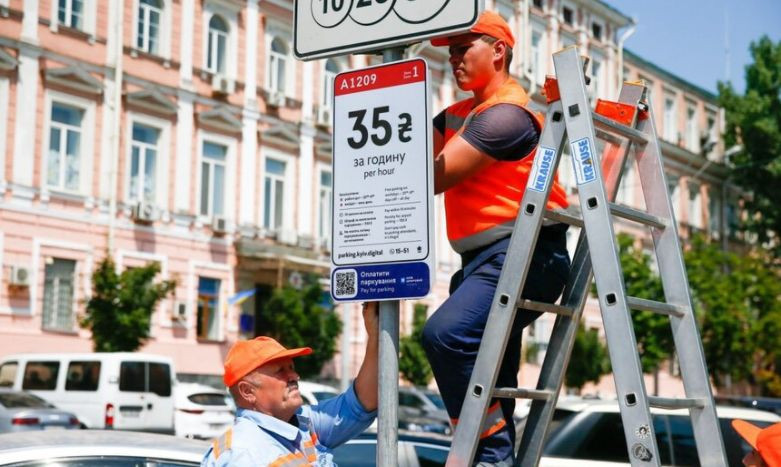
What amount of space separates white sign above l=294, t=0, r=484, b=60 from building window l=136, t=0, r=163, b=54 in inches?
1054

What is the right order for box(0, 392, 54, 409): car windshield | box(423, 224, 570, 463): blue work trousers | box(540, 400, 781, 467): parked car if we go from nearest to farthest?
box(423, 224, 570, 463): blue work trousers, box(540, 400, 781, 467): parked car, box(0, 392, 54, 409): car windshield

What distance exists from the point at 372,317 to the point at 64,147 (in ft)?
83.5

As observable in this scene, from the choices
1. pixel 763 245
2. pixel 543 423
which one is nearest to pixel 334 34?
pixel 543 423

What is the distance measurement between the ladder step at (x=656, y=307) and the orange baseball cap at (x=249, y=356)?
118cm

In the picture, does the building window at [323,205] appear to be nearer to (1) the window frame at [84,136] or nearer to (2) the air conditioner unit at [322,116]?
(2) the air conditioner unit at [322,116]

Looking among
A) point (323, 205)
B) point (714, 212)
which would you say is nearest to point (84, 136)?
point (323, 205)

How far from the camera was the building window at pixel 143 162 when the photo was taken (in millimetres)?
29453

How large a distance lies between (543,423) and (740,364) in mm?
42355

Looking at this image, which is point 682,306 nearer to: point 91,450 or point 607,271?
point 607,271

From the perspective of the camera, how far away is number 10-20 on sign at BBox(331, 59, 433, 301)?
11.3 feet

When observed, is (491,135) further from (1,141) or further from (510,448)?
(1,141)

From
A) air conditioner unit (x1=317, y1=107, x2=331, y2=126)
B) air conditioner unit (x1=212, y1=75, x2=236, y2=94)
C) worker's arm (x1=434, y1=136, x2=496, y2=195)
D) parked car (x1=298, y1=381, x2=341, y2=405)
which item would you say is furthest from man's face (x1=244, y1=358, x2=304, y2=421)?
air conditioner unit (x1=317, y1=107, x2=331, y2=126)

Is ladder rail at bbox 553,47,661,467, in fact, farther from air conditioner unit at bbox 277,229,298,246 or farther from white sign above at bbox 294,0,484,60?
air conditioner unit at bbox 277,229,298,246

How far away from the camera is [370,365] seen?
3875 mm
